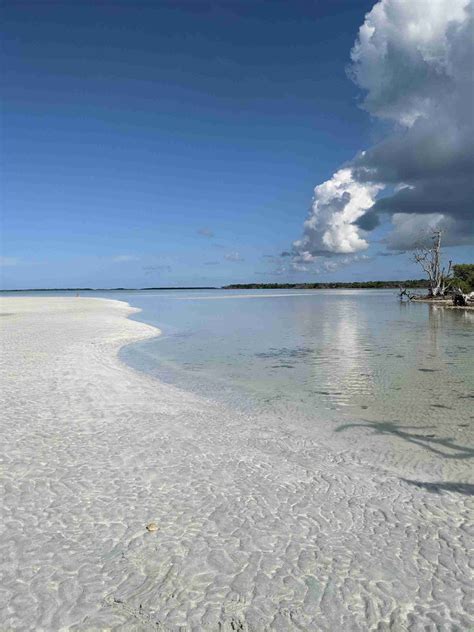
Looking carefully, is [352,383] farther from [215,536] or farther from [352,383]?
[215,536]

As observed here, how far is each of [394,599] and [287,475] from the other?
107 inches

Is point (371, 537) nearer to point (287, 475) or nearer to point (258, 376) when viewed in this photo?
point (287, 475)

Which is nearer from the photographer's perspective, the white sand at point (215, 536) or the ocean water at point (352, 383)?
the white sand at point (215, 536)

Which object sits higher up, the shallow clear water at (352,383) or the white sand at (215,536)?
the white sand at (215,536)

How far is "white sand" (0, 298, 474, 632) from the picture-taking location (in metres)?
3.76

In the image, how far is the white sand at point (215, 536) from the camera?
376 cm

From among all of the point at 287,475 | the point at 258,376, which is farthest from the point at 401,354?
the point at 287,475

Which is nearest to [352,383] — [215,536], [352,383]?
[352,383]

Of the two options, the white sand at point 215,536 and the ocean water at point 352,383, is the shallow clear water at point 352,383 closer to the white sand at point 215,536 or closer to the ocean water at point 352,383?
the ocean water at point 352,383

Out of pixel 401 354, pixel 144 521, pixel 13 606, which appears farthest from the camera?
pixel 401 354

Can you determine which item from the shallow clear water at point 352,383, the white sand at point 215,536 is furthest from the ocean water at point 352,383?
the white sand at point 215,536

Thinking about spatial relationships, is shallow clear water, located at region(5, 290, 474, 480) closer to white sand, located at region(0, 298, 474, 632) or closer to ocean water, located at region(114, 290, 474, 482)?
ocean water, located at region(114, 290, 474, 482)

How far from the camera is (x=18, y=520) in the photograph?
202 inches

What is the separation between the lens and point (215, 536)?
16.1ft
